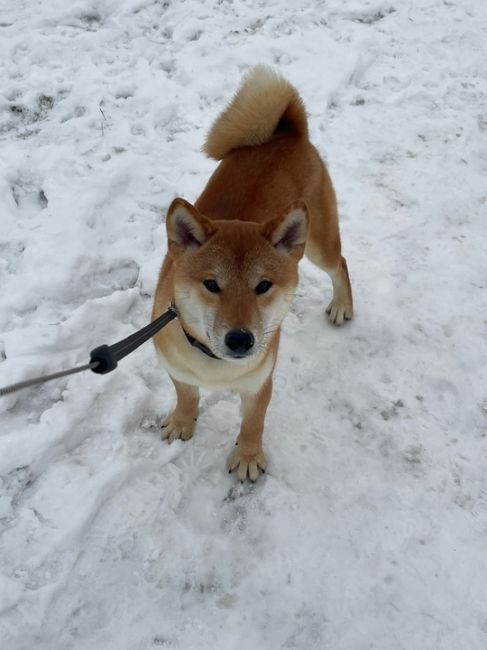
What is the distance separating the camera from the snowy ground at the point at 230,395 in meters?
2.23

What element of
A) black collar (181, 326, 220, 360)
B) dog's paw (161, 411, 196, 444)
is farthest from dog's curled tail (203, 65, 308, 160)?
dog's paw (161, 411, 196, 444)

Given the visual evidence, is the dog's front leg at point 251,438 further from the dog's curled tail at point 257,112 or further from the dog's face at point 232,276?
the dog's curled tail at point 257,112

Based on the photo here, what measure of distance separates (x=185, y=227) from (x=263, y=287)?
0.42 meters

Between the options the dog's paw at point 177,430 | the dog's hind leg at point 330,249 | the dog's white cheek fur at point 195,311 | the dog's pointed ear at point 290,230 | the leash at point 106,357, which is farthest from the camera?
the dog's hind leg at point 330,249

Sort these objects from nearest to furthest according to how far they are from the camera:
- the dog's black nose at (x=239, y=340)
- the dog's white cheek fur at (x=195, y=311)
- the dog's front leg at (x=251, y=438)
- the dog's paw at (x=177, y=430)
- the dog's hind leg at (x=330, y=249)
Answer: the dog's black nose at (x=239, y=340) < the dog's white cheek fur at (x=195, y=311) < the dog's front leg at (x=251, y=438) < the dog's paw at (x=177, y=430) < the dog's hind leg at (x=330, y=249)

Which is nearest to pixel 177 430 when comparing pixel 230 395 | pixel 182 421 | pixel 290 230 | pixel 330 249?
pixel 182 421

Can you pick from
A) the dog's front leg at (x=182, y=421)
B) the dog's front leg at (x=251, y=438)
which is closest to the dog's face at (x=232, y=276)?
the dog's front leg at (x=251, y=438)

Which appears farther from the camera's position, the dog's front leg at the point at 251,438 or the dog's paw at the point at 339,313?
the dog's paw at the point at 339,313

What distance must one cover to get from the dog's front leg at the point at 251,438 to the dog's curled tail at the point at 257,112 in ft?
4.63

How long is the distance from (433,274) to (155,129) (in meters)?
2.69

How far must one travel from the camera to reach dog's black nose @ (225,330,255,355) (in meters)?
1.89

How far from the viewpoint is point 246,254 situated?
82.6 inches

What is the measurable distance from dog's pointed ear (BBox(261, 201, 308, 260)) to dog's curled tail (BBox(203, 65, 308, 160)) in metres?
0.94

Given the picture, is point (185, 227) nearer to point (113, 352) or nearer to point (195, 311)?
point (195, 311)
